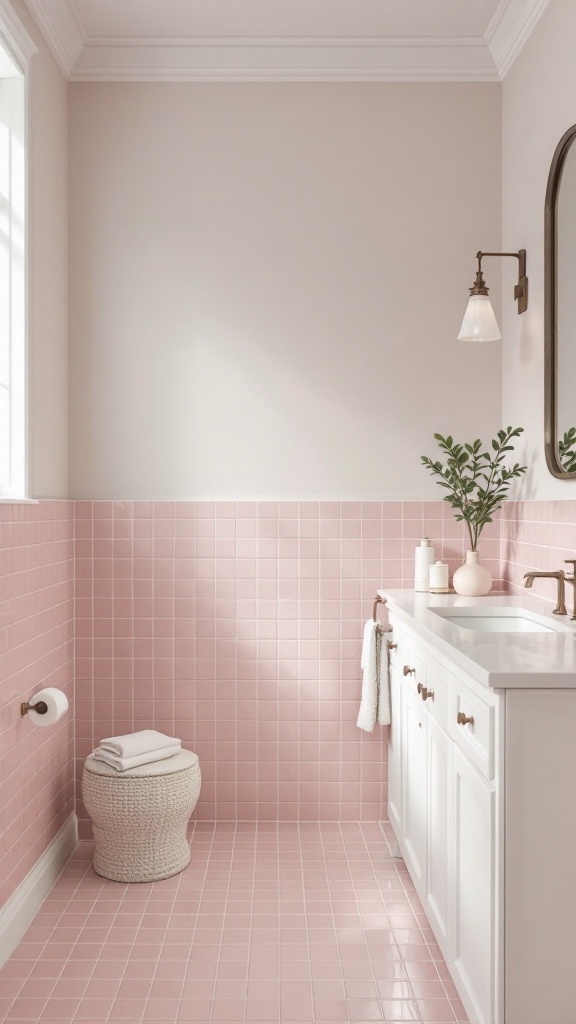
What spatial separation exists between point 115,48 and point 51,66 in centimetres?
30

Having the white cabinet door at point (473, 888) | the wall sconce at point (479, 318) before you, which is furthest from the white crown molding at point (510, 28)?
the white cabinet door at point (473, 888)

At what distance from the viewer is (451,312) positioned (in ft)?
10.7

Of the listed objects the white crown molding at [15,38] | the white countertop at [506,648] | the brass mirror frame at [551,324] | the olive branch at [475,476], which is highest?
the white crown molding at [15,38]

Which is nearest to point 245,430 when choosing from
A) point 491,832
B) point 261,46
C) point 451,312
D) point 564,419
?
point 451,312

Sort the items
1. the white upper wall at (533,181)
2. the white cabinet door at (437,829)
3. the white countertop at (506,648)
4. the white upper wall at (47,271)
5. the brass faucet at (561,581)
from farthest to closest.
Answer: the white upper wall at (47,271), the white upper wall at (533,181), the brass faucet at (561,581), the white cabinet door at (437,829), the white countertop at (506,648)

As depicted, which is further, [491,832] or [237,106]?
[237,106]

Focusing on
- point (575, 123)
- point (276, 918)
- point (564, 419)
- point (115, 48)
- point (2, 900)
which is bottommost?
point (276, 918)

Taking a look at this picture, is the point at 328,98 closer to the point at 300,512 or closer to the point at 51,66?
the point at 51,66

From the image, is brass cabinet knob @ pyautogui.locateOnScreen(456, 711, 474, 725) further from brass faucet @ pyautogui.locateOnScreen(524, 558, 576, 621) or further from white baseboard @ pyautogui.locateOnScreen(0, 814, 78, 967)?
white baseboard @ pyautogui.locateOnScreen(0, 814, 78, 967)

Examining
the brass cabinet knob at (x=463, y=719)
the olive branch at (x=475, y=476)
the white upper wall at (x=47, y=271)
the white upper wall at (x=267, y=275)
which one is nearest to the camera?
the brass cabinet knob at (x=463, y=719)

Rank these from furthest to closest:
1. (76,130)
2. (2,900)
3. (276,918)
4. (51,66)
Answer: (76,130) → (51,66) → (276,918) → (2,900)

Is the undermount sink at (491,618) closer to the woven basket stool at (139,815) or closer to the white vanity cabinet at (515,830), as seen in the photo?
the white vanity cabinet at (515,830)

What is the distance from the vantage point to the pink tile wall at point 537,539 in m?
2.55

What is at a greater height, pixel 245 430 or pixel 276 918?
pixel 245 430
